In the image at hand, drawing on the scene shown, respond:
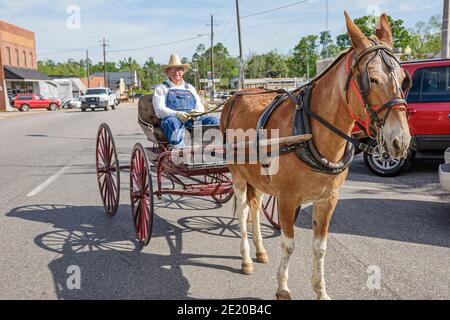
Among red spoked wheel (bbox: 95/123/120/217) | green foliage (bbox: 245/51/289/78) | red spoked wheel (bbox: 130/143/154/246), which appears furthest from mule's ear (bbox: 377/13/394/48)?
green foliage (bbox: 245/51/289/78)

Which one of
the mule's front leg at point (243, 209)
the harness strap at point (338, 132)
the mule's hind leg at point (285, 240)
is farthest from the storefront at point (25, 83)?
the harness strap at point (338, 132)

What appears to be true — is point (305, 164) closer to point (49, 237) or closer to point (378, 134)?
point (378, 134)

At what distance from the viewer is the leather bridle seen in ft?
8.24

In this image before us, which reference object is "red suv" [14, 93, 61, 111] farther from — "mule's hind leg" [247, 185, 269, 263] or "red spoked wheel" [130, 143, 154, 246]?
"mule's hind leg" [247, 185, 269, 263]

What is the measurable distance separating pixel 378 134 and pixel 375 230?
3.08 metres

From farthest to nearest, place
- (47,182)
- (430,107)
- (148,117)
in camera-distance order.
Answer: (47,182) < (430,107) < (148,117)

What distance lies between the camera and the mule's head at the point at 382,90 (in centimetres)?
247

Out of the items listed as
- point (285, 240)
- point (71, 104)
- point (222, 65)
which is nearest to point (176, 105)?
point (285, 240)

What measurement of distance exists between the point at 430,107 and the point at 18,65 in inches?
2156

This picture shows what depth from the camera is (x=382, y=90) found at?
2561 millimetres

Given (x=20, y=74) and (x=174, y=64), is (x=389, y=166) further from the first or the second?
(x=20, y=74)

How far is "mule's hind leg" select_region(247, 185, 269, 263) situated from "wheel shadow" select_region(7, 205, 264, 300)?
0.27 meters

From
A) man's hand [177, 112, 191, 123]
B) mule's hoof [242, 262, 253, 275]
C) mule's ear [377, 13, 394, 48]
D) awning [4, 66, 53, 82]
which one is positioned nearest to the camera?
mule's ear [377, 13, 394, 48]

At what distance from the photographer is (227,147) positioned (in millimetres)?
4387
